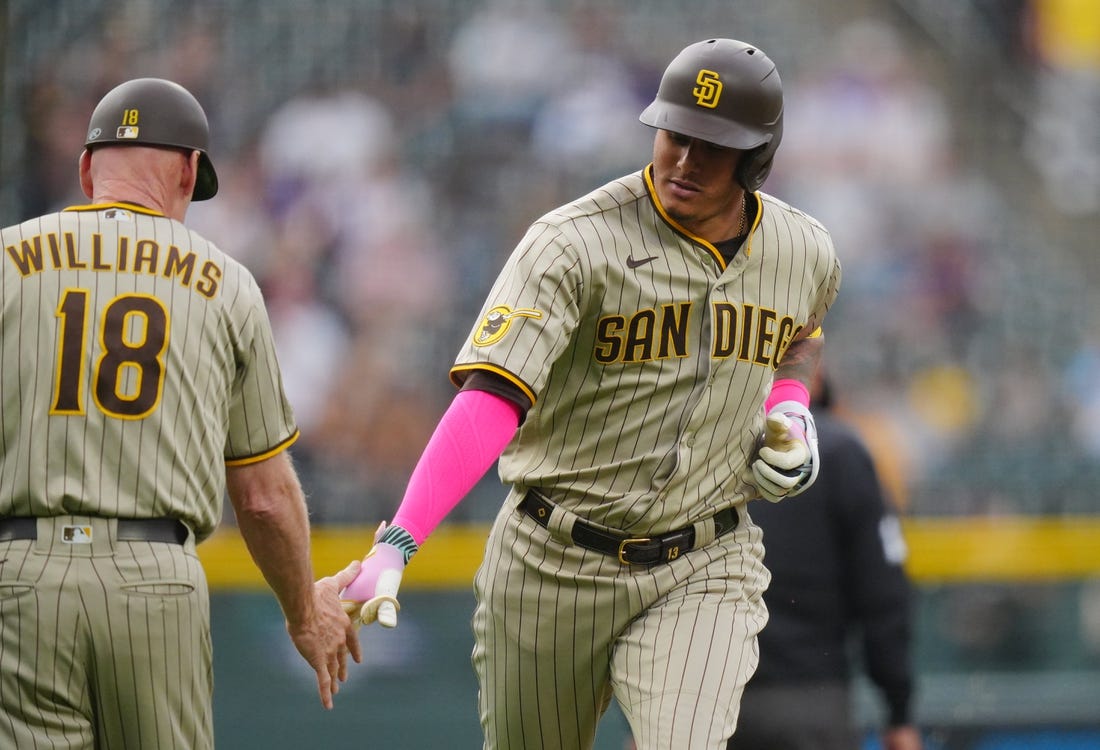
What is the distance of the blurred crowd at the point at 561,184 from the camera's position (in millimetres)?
8477

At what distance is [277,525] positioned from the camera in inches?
147

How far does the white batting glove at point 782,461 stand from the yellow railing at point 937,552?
140 inches

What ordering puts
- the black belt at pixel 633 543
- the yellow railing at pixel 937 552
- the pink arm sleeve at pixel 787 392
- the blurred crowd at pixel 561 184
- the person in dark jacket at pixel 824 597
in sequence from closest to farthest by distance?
1. the black belt at pixel 633 543
2. the pink arm sleeve at pixel 787 392
3. the person in dark jacket at pixel 824 597
4. the yellow railing at pixel 937 552
5. the blurred crowd at pixel 561 184

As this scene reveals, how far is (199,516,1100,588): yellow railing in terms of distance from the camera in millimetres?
7191

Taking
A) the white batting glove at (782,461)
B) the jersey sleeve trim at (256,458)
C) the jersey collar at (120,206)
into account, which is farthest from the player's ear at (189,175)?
the white batting glove at (782,461)

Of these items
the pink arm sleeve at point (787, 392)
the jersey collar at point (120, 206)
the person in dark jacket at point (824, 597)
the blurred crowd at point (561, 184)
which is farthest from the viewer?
the blurred crowd at point (561, 184)

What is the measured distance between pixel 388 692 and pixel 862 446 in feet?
9.70

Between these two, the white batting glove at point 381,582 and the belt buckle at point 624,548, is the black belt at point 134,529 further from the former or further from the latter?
the belt buckle at point 624,548

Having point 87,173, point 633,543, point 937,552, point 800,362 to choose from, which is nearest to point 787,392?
point 800,362

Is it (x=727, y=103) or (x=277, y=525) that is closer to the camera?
(x=727, y=103)

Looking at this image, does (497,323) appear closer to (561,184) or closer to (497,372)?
(497,372)

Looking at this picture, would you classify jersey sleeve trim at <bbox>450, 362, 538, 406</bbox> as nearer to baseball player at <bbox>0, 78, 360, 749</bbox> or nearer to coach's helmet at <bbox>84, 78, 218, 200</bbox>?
baseball player at <bbox>0, 78, 360, 749</bbox>

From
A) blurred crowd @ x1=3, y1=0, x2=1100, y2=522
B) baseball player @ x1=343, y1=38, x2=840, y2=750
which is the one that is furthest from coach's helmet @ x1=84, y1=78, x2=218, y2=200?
blurred crowd @ x1=3, y1=0, x2=1100, y2=522

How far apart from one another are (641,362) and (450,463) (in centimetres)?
60
